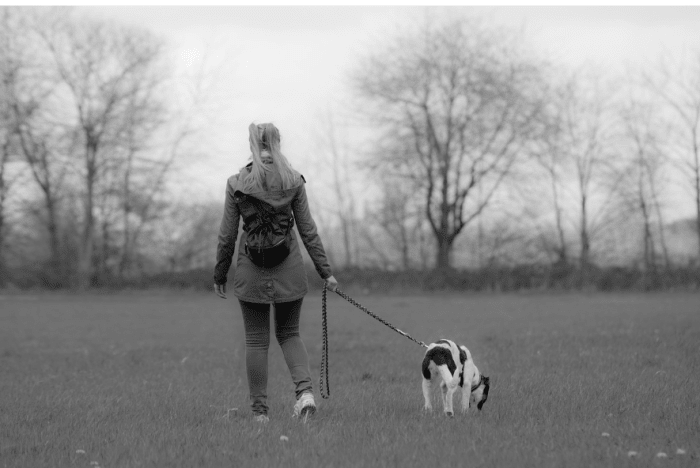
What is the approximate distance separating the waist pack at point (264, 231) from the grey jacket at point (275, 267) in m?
0.05

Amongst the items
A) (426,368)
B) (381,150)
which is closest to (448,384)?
(426,368)

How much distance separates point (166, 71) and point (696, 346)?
32.8 meters

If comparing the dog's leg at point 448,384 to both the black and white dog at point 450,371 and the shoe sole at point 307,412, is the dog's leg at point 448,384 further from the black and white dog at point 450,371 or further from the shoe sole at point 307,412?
the shoe sole at point 307,412

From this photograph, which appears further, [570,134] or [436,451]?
[570,134]

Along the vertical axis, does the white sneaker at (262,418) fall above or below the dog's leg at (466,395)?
below

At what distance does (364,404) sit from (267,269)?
163 cm

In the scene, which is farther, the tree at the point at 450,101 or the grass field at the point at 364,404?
the tree at the point at 450,101

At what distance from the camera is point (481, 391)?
5746 mm

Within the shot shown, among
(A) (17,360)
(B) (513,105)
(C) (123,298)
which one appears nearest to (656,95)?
(B) (513,105)

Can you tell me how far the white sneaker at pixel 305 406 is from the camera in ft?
17.3

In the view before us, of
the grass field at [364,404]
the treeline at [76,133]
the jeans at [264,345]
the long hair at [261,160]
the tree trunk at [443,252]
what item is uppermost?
the treeline at [76,133]

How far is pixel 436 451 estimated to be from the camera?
4188 millimetres

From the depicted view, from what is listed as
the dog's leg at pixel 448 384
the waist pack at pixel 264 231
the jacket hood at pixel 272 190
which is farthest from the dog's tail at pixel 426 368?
the jacket hood at pixel 272 190

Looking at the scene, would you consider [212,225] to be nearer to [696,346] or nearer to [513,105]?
[513,105]
